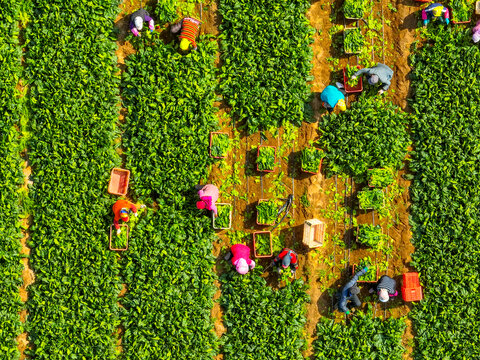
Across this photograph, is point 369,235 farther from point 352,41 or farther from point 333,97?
point 352,41

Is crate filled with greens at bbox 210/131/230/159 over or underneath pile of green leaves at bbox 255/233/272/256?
over

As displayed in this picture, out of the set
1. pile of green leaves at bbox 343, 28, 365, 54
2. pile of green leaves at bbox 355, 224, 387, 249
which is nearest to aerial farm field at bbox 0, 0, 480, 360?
pile of green leaves at bbox 355, 224, 387, 249

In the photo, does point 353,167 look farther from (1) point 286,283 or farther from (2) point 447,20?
(2) point 447,20

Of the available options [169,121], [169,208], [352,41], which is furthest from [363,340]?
[352,41]

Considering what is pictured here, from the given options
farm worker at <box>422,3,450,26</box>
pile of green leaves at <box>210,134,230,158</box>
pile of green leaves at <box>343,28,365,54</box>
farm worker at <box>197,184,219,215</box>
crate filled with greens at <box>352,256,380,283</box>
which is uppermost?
farm worker at <box>422,3,450,26</box>

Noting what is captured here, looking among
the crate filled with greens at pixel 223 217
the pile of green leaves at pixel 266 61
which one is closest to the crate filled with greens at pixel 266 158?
the pile of green leaves at pixel 266 61

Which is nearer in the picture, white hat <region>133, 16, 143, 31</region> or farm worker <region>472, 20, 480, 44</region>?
white hat <region>133, 16, 143, 31</region>

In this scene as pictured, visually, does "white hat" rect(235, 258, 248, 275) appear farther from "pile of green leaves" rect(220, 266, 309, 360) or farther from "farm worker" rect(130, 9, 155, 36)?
"farm worker" rect(130, 9, 155, 36)
